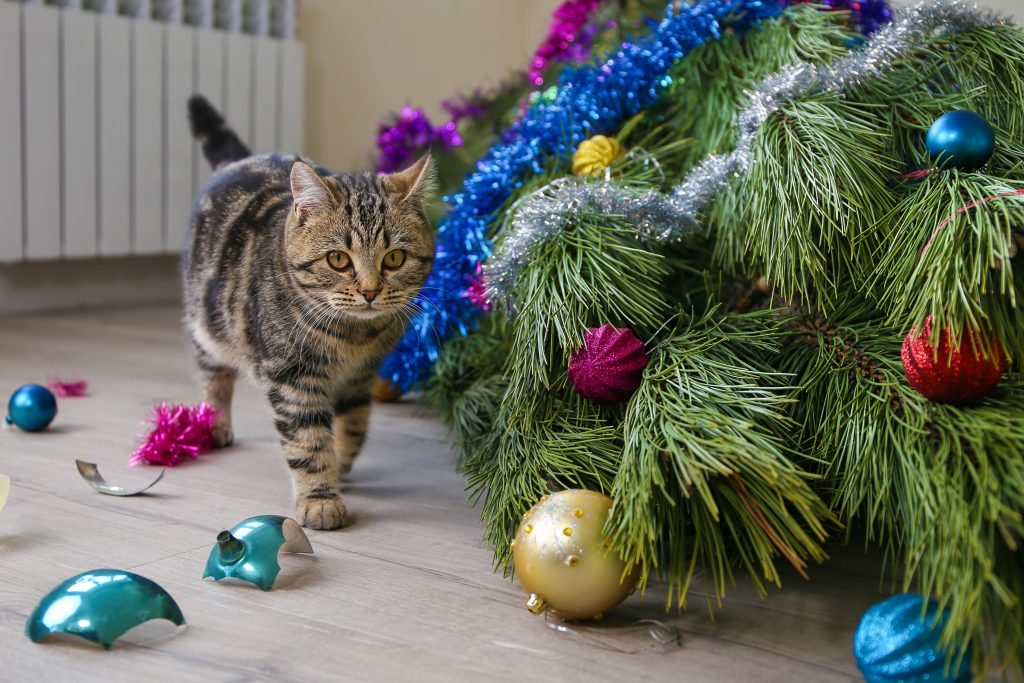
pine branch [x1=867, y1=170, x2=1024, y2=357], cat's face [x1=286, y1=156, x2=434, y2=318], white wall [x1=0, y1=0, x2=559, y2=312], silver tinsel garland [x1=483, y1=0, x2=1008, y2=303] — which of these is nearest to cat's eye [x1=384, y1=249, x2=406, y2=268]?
cat's face [x1=286, y1=156, x2=434, y2=318]

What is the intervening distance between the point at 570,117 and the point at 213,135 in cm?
65

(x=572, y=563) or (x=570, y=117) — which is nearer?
(x=572, y=563)

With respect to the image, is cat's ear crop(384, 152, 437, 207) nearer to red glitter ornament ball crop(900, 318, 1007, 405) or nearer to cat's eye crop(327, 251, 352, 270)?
cat's eye crop(327, 251, 352, 270)

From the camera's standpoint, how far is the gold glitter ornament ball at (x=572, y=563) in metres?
0.85

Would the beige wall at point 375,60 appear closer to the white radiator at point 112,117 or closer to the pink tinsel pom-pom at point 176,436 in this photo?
the white radiator at point 112,117

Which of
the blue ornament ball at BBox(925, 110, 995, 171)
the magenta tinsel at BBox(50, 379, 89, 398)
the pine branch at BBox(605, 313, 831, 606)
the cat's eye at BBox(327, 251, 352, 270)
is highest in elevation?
the blue ornament ball at BBox(925, 110, 995, 171)

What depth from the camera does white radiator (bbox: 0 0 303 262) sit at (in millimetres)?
2273

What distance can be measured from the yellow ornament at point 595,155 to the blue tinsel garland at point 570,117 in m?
0.06

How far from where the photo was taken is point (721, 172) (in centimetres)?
109

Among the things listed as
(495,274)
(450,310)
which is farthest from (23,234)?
(495,274)

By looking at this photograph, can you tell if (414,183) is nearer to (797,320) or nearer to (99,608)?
(797,320)

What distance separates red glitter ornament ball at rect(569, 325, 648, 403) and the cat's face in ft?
0.94

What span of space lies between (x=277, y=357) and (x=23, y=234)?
58.1 inches

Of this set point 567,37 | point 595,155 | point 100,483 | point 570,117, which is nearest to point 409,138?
point 567,37
